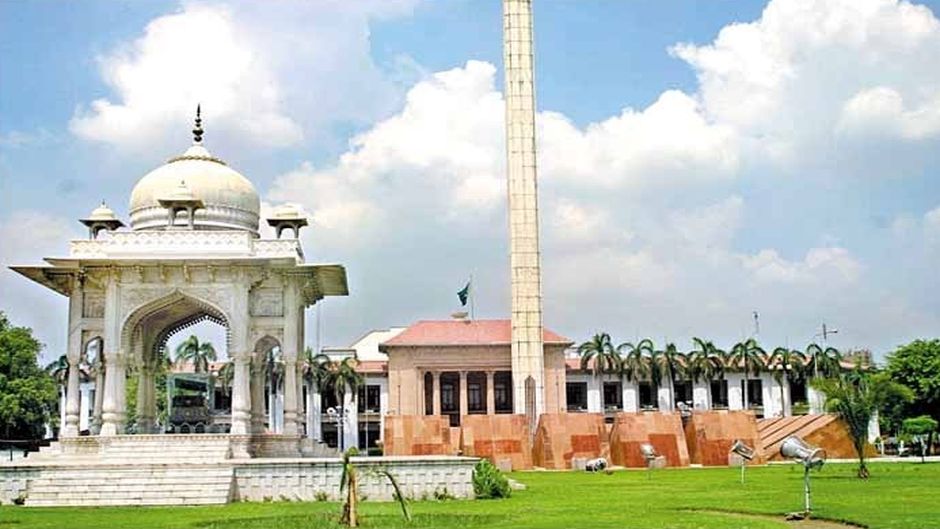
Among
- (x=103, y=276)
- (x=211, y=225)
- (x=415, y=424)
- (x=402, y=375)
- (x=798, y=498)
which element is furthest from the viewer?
(x=402, y=375)

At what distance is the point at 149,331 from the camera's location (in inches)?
1270

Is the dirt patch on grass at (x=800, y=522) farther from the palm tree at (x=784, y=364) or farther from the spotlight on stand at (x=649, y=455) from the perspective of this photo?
the palm tree at (x=784, y=364)

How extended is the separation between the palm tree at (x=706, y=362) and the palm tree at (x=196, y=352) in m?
31.6

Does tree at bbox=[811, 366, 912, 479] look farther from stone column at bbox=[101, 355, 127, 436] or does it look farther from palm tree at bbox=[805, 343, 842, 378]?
palm tree at bbox=[805, 343, 842, 378]

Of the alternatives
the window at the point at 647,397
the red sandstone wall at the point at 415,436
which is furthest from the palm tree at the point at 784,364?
the red sandstone wall at the point at 415,436

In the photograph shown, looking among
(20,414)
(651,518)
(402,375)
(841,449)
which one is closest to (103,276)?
(651,518)

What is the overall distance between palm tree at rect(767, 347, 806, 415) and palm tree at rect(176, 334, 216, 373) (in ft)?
122

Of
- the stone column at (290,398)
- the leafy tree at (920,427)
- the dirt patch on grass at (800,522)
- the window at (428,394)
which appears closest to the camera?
the dirt patch on grass at (800,522)

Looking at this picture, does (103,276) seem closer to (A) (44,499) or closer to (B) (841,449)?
(A) (44,499)

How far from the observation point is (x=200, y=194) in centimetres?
2984

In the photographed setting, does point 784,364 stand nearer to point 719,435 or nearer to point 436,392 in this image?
point 436,392

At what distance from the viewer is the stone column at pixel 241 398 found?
87.0 feet

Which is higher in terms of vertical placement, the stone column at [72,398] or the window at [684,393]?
the window at [684,393]

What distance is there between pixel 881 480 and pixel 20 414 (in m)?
39.0
